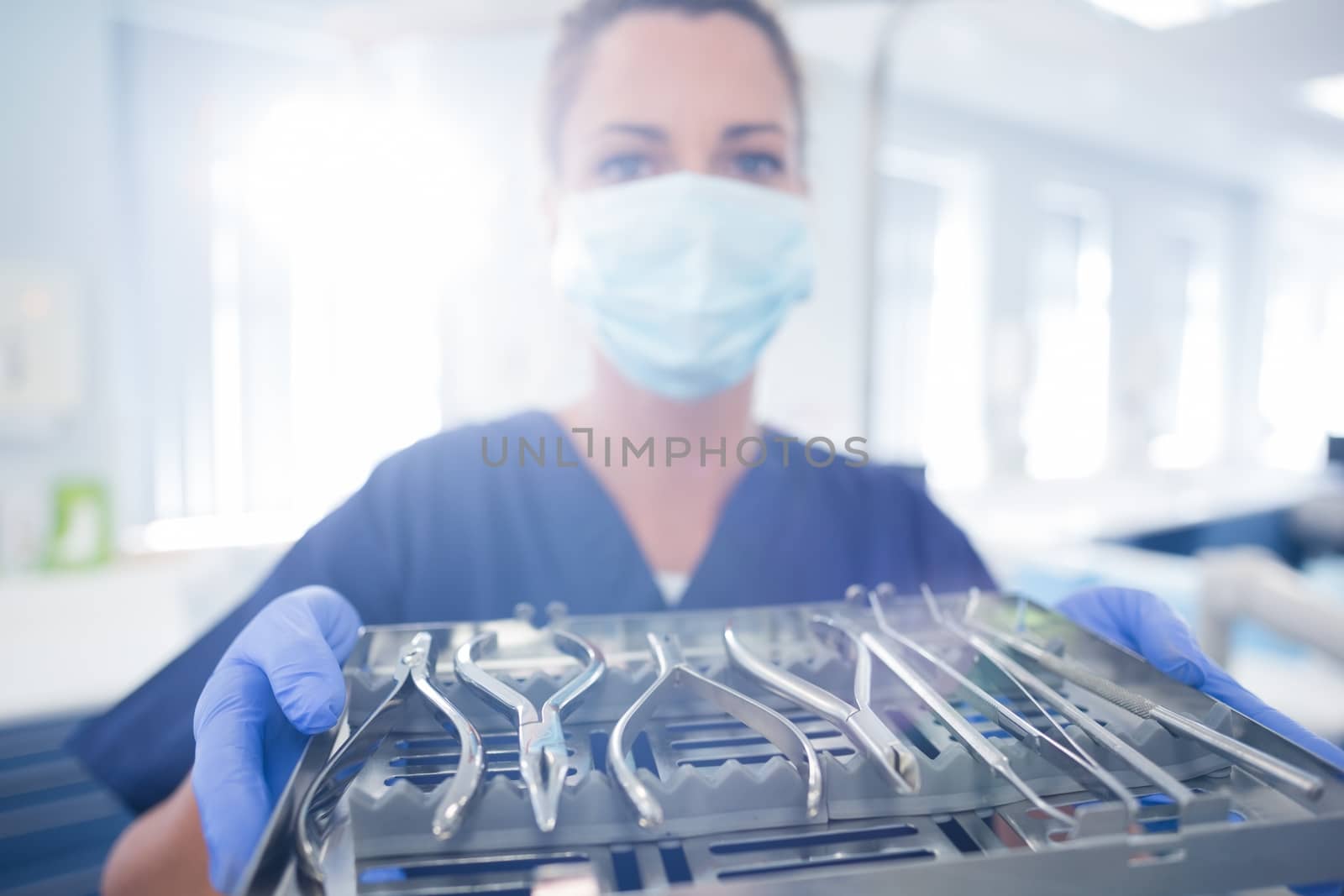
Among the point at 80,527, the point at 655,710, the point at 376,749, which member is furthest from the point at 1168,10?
the point at 80,527

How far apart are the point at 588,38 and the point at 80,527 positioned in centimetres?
87

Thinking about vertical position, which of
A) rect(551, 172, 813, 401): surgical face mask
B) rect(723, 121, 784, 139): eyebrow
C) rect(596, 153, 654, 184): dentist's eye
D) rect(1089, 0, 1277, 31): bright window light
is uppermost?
rect(1089, 0, 1277, 31): bright window light

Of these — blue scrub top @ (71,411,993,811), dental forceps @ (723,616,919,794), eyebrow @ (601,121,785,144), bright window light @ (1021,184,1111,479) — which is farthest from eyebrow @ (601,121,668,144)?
bright window light @ (1021,184,1111,479)

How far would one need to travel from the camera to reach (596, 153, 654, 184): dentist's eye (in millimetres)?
592

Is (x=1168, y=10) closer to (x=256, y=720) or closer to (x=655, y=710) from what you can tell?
A: (x=655, y=710)

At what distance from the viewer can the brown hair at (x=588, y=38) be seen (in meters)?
0.60

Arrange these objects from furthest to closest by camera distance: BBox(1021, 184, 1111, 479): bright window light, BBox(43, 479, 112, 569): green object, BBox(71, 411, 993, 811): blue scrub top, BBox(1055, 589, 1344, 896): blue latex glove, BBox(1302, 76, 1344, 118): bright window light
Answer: BBox(1021, 184, 1111, 479): bright window light, BBox(43, 479, 112, 569): green object, BBox(1302, 76, 1344, 118): bright window light, BBox(71, 411, 993, 811): blue scrub top, BBox(1055, 589, 1344, 896): blue latex glove

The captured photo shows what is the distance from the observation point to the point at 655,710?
0.37 meters

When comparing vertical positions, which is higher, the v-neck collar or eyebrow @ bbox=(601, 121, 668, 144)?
eyebrow @ bbox=(601, 121, 668, 144)

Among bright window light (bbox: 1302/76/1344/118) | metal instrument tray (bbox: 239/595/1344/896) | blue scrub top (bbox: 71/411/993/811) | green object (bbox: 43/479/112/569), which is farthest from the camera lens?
green object (bbox: 43/479/112/569)

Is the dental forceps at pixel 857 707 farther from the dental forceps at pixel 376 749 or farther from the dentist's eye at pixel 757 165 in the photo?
the dentist's eye at pixel 757 165

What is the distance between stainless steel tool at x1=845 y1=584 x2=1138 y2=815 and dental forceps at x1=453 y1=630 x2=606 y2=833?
0.20 m

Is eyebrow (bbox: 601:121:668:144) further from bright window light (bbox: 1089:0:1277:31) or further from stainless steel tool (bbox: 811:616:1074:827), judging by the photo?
bright window light (bbox: 1089:0:1277:31)

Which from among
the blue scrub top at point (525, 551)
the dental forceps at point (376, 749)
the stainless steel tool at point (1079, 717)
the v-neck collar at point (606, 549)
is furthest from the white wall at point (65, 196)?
the stainless steel tool at point (1079, 717)
